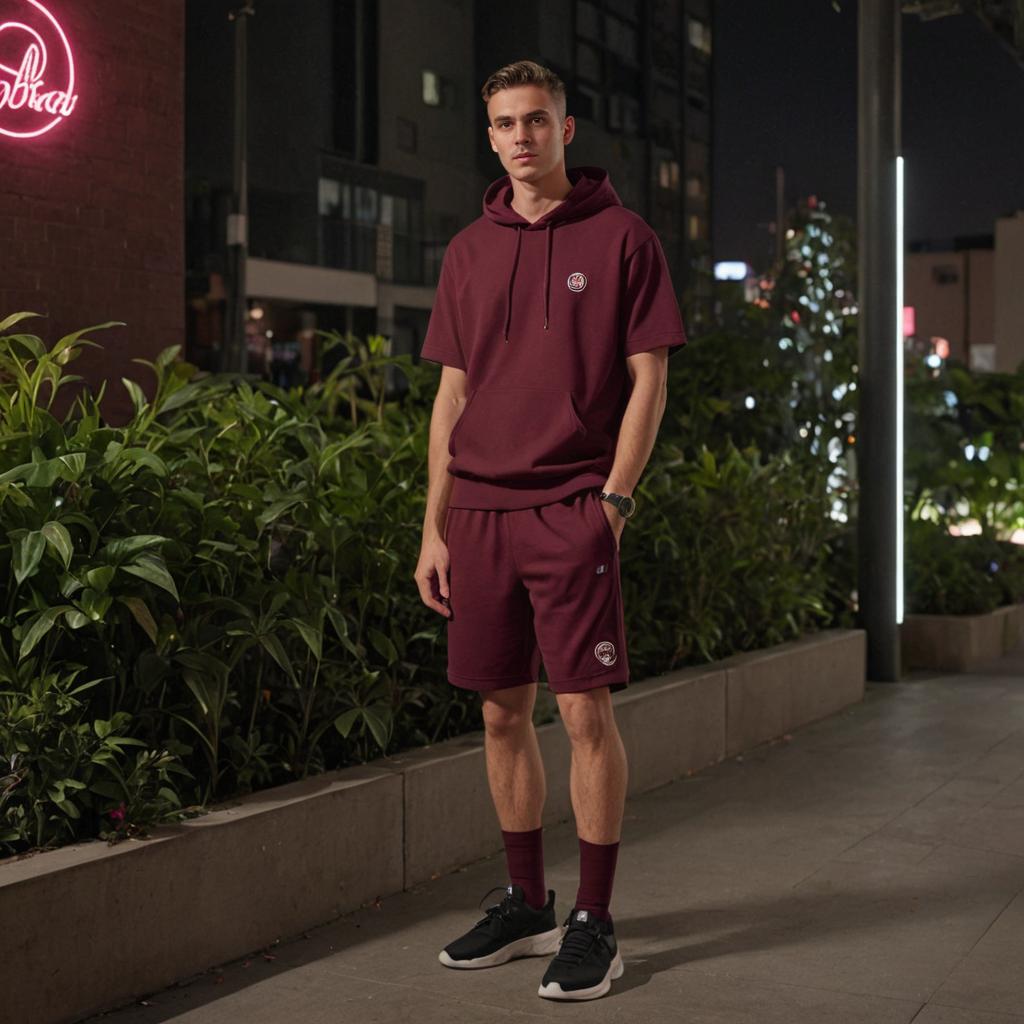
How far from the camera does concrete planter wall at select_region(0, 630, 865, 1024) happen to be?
326 centimetres

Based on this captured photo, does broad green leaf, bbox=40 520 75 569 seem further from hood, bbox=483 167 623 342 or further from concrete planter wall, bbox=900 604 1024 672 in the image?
concrete planter wall, bbox=900 604 1024 672

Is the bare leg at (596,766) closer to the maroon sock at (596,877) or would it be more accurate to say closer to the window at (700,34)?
the maroon sock at (596,877)

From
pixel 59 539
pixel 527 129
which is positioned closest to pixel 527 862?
pixel 59 539

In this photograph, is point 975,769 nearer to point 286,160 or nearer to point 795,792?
point 795,792

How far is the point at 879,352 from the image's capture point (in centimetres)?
798

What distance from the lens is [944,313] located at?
9025 cm

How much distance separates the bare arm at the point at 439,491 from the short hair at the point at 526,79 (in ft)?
2.08

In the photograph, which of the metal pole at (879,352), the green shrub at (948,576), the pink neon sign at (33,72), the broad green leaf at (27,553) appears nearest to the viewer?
the broad green leaf at (27,553)

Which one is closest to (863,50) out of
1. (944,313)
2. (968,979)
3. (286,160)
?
(968,979)

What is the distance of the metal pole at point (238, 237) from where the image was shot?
44.9 ft

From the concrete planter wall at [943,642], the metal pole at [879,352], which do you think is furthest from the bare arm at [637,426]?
the concrete planter wall at [943,642]

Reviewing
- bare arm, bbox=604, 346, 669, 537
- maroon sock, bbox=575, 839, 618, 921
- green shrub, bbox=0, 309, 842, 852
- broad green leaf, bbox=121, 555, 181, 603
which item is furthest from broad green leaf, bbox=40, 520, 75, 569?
maroon sock, bbox=575, 839, 618, 921

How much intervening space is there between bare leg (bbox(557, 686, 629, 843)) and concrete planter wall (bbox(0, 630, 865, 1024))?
71 centimetres

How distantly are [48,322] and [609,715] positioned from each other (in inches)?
140
